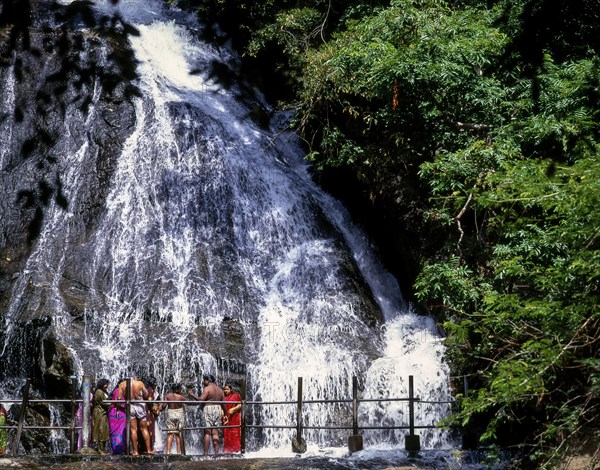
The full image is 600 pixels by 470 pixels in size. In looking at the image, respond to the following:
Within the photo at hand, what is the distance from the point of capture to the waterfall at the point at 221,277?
1483 centimetres

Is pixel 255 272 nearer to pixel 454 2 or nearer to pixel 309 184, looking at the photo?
pixel 309 184

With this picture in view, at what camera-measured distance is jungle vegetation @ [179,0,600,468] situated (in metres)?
7.97

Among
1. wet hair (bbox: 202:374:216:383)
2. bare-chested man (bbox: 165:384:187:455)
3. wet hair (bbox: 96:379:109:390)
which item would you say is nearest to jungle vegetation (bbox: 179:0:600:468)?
wet hair (bbox: 202:374:216:383)

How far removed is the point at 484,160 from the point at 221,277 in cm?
578

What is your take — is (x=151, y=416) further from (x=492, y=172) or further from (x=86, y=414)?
(x=492, y=172)

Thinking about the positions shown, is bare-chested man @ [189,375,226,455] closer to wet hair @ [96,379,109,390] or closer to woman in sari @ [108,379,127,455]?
woman in sari @ [108,379,127,455]

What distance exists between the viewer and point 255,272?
17.2 metres

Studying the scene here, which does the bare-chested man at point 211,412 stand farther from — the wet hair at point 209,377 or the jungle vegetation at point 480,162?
the jungle vegetation at point 480,162

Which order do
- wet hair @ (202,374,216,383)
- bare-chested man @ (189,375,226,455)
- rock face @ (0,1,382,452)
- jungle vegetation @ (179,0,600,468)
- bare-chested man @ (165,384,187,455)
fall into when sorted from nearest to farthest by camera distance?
jungle vegetation @ (179,0,600,468), bare-chested man @ (165,384,187,455), bare-chested man @ (189,375,226,455), wet hair @ (202,374,216,383), rock face @ (0,1,382,452)

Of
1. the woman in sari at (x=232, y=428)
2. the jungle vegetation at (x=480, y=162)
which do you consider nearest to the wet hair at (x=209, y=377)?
the woman in sari at (x=232, y=428)

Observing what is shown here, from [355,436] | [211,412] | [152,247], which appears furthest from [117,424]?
[152,247]

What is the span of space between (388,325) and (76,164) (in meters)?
7.29

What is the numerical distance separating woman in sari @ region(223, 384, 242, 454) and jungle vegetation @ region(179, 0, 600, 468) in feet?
10.9

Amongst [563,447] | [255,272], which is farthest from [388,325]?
[563,447]
